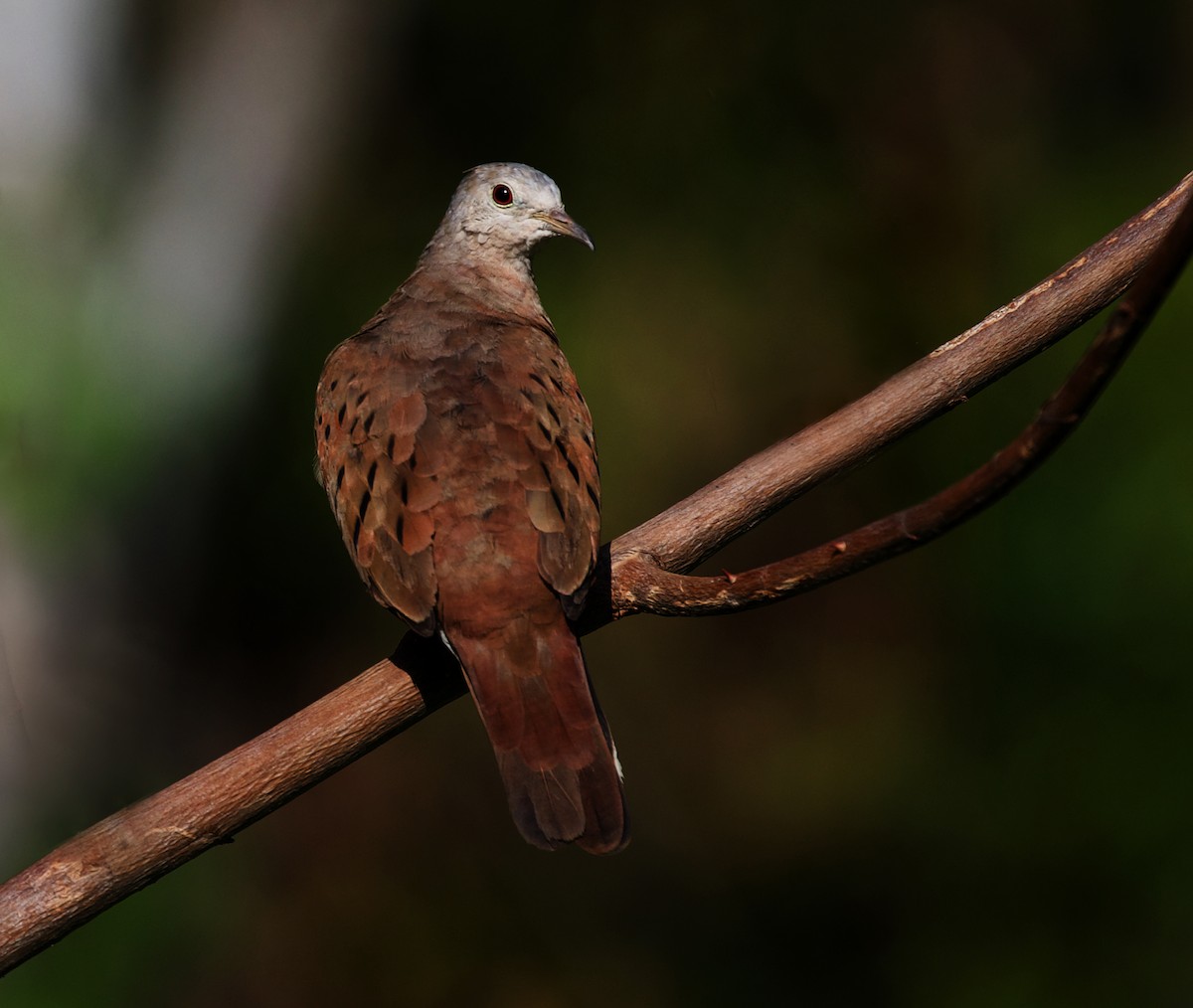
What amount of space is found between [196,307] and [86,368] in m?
0.50

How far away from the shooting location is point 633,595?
2.64 meters

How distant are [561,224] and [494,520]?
145 centimetres

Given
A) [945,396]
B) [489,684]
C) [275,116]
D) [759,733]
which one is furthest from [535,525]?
[759,733]

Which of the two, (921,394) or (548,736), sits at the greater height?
(921,394)

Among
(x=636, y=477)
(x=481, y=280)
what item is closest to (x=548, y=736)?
(x=481, y=280)

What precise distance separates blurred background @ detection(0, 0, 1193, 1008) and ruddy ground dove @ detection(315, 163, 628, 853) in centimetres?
249

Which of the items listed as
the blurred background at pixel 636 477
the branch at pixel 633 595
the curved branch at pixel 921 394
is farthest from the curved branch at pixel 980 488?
the blurred background at pixel 636 477

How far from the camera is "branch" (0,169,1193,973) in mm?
2447

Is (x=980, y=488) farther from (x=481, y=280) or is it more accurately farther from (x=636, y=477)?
(x=636, y=477)

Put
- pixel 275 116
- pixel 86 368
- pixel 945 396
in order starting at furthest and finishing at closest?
pixel 275 116 < pixel 86 368 < pixel 945 396

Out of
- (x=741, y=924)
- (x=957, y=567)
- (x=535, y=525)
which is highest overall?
(x=535, y=525)

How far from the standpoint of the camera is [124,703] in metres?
5.75

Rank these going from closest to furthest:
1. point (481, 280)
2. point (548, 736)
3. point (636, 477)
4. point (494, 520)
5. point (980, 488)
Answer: point (980, 488), point (548, 736), point (494, 520), point (481, 280), point (636, 477)

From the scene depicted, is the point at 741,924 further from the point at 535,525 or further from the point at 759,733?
the point at 535,525
